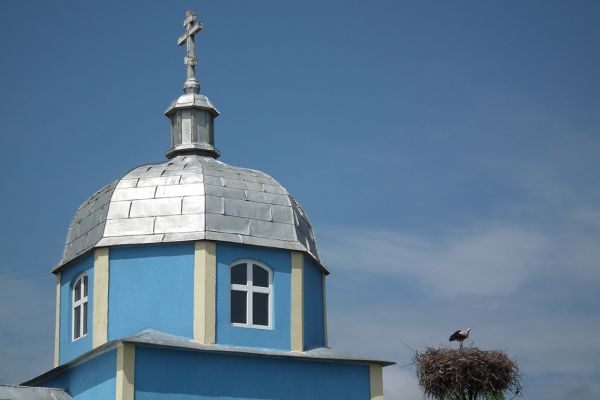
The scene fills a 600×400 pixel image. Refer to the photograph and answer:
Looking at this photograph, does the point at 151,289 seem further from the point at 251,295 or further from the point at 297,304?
the point at 297,304

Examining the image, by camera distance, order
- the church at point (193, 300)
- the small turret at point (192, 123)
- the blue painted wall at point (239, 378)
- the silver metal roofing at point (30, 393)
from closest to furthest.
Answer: the blue painted wall at point (239, 378)
the church at point (193, 300)
the silver metal roofing at point (30, 393)
the small turret at point (192, 123)

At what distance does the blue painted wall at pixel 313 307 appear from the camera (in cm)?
2720

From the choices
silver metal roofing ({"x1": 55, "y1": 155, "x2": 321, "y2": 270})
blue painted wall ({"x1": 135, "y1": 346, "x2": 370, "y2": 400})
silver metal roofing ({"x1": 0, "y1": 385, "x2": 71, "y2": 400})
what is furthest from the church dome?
silver metal roofing ({"x1": 0, "y1": 385, "x2": 71, "y2": 400})

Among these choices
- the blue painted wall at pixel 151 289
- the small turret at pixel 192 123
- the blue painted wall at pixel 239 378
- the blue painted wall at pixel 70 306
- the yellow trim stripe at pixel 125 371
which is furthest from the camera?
the small turret at pixel 192 123

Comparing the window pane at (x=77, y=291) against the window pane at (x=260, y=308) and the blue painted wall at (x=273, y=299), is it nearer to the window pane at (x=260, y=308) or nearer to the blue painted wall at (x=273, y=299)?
the blue painted wall at (x=273, y=299)

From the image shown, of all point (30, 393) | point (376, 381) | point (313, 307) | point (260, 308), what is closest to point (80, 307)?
point (30, 393)

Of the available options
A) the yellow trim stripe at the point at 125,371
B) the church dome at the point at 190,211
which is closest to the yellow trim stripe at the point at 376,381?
the church dome at the point at 190,211

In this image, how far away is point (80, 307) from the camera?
27.4 m

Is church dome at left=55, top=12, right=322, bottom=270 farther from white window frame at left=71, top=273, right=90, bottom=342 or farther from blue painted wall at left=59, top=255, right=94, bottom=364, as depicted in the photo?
white window frame at left=71, top=273, right=90, bottom=342

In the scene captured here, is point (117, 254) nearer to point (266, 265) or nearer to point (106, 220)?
point (106, 220)

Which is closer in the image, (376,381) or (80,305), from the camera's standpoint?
(376,381)

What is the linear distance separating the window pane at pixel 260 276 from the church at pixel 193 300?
0.08ft

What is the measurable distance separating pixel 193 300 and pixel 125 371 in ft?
7.89

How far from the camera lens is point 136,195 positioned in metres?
27.3
